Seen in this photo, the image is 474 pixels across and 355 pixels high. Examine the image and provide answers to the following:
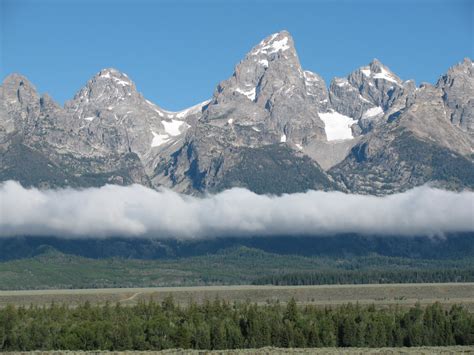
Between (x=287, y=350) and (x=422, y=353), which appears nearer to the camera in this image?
(x=422, y=353)

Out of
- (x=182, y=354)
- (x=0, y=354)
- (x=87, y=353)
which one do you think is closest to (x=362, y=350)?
(x=182, y=354)

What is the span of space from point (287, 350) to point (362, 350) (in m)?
14.0

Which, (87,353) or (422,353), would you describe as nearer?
(422,353)

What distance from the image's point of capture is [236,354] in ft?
627

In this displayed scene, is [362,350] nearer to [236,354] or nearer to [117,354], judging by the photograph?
[236,354]

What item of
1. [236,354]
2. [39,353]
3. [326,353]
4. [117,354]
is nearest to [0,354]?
[39,353]

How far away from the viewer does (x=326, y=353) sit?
188 m

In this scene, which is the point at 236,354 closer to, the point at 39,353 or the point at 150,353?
the point at 150,353

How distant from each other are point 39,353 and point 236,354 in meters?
37.2

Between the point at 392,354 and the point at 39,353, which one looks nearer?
the point at 392,354

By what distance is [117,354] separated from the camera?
19350 centimetres

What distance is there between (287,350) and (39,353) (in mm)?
46262

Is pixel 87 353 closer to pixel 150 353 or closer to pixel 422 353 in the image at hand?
pixel 150 353

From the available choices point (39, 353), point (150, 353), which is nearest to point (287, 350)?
point (150, 353)
